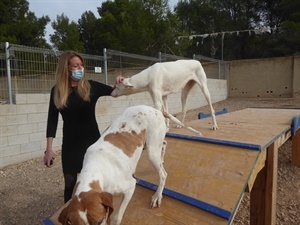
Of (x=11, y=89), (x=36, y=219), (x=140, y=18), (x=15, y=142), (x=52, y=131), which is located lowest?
(x=36, y=219)

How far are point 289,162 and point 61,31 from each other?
1307 inches

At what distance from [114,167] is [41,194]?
3073 millimetres

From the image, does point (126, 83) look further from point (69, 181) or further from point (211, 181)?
point (211, 181)

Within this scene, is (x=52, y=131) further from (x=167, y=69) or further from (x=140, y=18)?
(x=140, y=18)

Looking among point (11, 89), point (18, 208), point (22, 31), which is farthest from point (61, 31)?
point (18, 208)

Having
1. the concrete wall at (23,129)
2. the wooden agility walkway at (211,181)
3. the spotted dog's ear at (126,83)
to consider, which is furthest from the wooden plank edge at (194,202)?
the concrete wall at (23,129)

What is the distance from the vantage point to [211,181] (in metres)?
2.69

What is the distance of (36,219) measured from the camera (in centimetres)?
375

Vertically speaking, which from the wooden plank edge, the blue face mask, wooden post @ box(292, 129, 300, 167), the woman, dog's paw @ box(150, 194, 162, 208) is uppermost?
the blue face mask

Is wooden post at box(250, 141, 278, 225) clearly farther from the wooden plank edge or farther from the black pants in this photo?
the black pants

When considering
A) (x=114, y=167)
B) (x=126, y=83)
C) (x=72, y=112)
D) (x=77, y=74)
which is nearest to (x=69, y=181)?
Result: (x=72, y=112)

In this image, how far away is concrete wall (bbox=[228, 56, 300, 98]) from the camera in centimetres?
1617

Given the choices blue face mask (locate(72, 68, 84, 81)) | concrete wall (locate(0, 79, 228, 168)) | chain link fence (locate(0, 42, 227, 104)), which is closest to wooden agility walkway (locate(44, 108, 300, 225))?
blue face mask (locate(72, 68, 84, 81))

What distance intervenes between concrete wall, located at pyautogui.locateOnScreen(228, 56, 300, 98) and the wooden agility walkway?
46.9ft
